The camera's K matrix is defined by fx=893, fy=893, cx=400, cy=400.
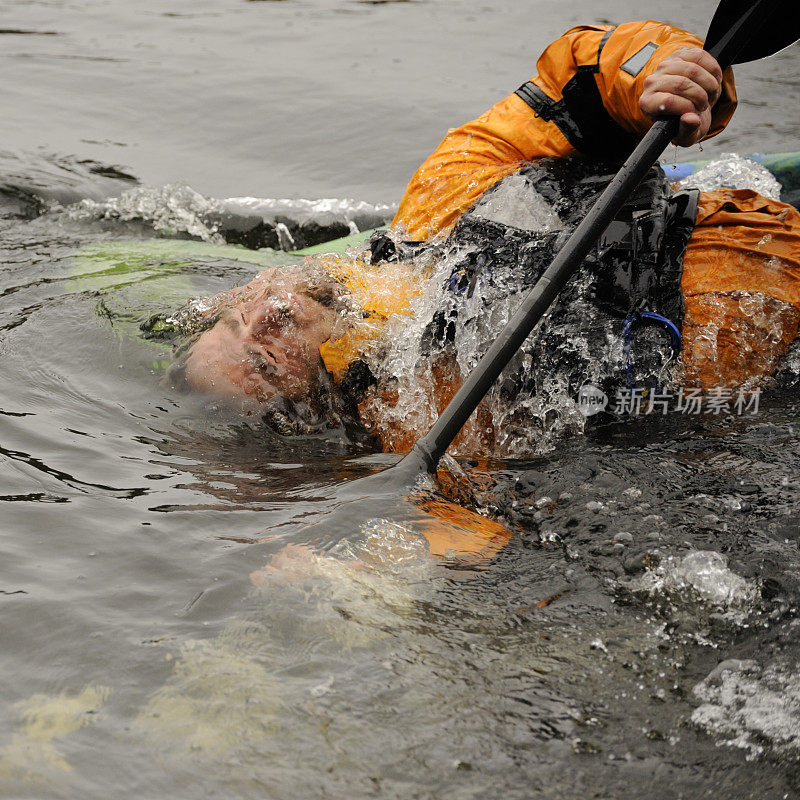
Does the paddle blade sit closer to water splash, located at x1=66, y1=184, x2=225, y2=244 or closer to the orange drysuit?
the orange drysuit

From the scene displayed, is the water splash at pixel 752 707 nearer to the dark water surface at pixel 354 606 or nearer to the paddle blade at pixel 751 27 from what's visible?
the dark water surface at pixel 354 606

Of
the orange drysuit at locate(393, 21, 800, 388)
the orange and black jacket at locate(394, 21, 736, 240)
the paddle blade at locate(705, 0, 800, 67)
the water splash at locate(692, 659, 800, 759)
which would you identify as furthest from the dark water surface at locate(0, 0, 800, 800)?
the paddle blade at locate(705, 0, 800, 67)

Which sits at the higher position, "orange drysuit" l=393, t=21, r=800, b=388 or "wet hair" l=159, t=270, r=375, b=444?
"orange drysuit" l=393, t=21, r=800, b=388

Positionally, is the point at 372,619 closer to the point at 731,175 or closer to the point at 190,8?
the point at 731,175

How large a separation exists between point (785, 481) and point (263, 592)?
4.25 feet

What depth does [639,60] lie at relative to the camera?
2500 mm

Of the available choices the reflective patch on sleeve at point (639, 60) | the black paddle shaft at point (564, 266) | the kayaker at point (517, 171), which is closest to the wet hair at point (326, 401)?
the kayaker at point (517, 171)

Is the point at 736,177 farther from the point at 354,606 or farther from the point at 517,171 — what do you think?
the point at 354,606

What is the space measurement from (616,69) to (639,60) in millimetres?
103

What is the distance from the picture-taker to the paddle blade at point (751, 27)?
218cm

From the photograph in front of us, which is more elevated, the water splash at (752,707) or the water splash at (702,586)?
the water splash at (702,586)

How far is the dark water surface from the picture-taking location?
1.43 meters

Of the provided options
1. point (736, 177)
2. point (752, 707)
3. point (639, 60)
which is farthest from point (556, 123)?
point (752, 707)

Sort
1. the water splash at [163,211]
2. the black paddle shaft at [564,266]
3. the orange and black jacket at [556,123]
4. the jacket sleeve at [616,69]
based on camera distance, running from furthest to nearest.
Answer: the water splash at [163,211], the orange and black jacket at [556,123], the jacket sleeve at [616,69], the black paddle shaft at [564,266]
